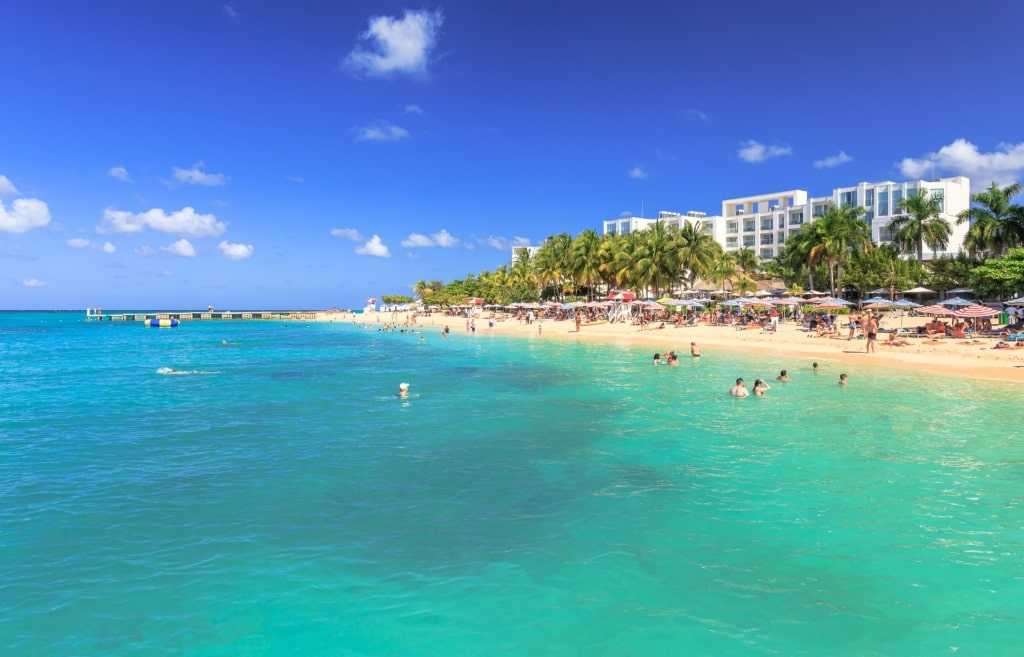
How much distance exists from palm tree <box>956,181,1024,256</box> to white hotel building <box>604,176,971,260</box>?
2154cm

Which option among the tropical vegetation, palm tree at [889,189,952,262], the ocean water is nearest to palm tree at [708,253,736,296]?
the tropical vegetation

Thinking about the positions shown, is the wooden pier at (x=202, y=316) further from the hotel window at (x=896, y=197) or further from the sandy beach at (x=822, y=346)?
the hotel window at (x=896, y=197)

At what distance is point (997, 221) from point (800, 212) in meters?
41.4

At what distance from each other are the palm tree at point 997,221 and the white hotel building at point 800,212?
70.7ft

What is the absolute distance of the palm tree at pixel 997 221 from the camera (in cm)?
4334

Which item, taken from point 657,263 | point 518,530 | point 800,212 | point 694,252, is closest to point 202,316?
point 657,263

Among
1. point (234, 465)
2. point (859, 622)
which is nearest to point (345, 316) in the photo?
point (234, 465)

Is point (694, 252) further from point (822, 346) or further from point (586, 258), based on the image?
point (822, 346)

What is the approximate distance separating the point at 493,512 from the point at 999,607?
589cm

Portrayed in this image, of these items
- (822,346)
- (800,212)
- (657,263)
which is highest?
(800,212)

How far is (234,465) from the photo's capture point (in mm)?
11797

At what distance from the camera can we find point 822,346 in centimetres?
3291

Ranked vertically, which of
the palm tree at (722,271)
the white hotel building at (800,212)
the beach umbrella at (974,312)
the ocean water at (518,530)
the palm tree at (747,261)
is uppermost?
the white hotel building at (800,212)

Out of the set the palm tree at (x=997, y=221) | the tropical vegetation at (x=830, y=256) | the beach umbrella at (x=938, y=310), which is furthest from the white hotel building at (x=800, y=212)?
the beach umbrella at (x=938, y=310)
